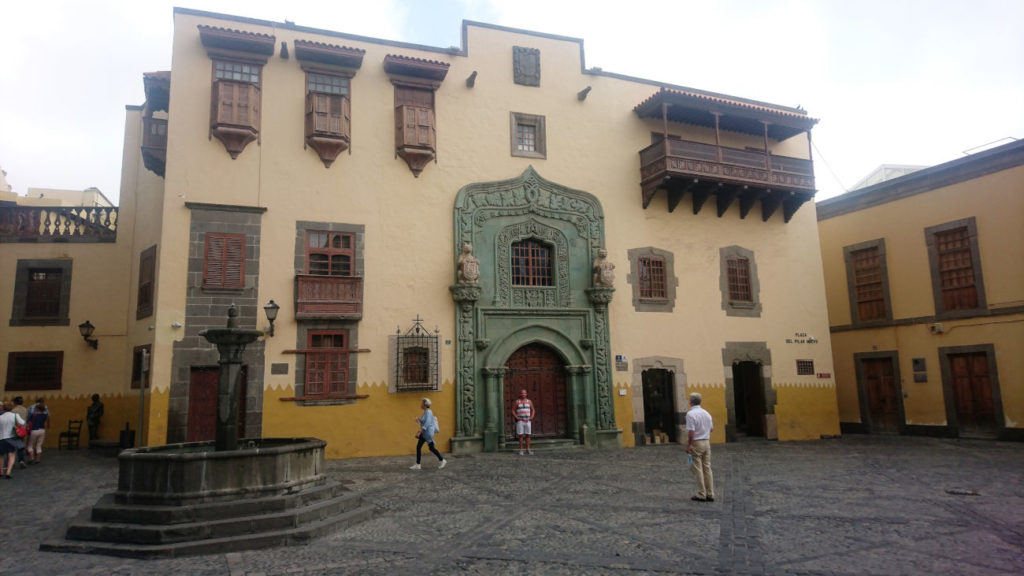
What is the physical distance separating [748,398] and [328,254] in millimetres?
14529

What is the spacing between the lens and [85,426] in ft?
61.7

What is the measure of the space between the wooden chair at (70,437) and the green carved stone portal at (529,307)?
36.7 feet

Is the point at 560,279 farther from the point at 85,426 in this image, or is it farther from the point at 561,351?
the point at 85,426

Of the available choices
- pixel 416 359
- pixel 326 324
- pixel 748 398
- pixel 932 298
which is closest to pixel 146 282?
pixel 326 324

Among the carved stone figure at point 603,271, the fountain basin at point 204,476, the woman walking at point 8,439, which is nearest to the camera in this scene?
the fountain basin at point 204,476

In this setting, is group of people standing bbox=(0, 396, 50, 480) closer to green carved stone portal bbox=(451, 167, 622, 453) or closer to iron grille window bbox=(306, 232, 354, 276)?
iron grille window bbox=(306, 232, 354, 276)

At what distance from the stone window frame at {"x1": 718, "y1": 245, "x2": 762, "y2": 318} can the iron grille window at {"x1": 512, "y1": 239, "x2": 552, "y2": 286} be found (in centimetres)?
605

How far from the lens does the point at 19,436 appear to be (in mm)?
14078

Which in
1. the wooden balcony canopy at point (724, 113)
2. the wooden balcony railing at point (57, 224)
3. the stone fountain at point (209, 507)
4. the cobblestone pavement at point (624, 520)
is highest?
the wooden balcony canopy at point (724, 113)

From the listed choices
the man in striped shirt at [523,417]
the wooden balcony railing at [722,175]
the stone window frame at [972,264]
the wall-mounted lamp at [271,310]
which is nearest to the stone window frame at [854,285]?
the stone window frame at [972,264]

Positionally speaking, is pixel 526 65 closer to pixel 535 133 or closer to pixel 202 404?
pixel 535 133

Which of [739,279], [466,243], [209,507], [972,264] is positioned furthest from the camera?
[739,279]

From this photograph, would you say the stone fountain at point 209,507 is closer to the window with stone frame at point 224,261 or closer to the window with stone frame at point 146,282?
the window with stone frame at point 224,261

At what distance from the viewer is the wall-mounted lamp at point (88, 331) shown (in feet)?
61.5
